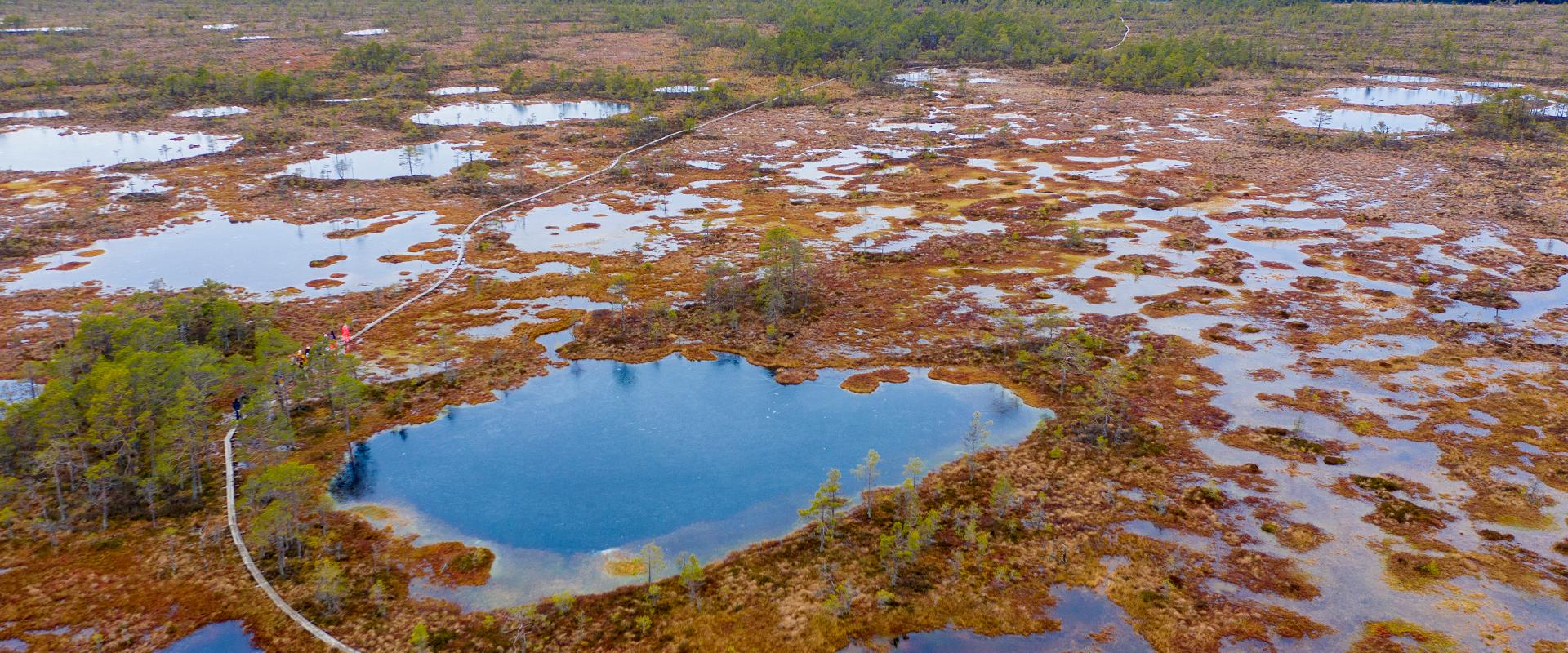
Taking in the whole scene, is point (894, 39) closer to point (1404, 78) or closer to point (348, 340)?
point (1404, 78)

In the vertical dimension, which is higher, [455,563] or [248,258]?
[248,258]

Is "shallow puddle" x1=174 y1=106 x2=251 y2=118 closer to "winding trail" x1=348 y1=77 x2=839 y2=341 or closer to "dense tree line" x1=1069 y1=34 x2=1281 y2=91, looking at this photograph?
"winding trail" x1=348 y1=77 x2=839 y2=341

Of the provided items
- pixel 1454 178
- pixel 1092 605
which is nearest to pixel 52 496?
pixel 1092 605

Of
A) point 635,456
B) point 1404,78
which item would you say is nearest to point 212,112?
point 635,456

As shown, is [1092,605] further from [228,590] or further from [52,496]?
[52,496]

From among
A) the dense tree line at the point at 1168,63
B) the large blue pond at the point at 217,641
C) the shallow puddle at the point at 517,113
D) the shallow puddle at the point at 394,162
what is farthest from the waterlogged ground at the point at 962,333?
the dense tree line at the point at 1168,63

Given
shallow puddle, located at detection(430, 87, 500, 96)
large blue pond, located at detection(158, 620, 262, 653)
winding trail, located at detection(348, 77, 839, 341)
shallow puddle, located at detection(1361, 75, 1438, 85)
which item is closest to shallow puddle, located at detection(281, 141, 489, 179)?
winding trail, located at detection(348, 77, 839, 341)
